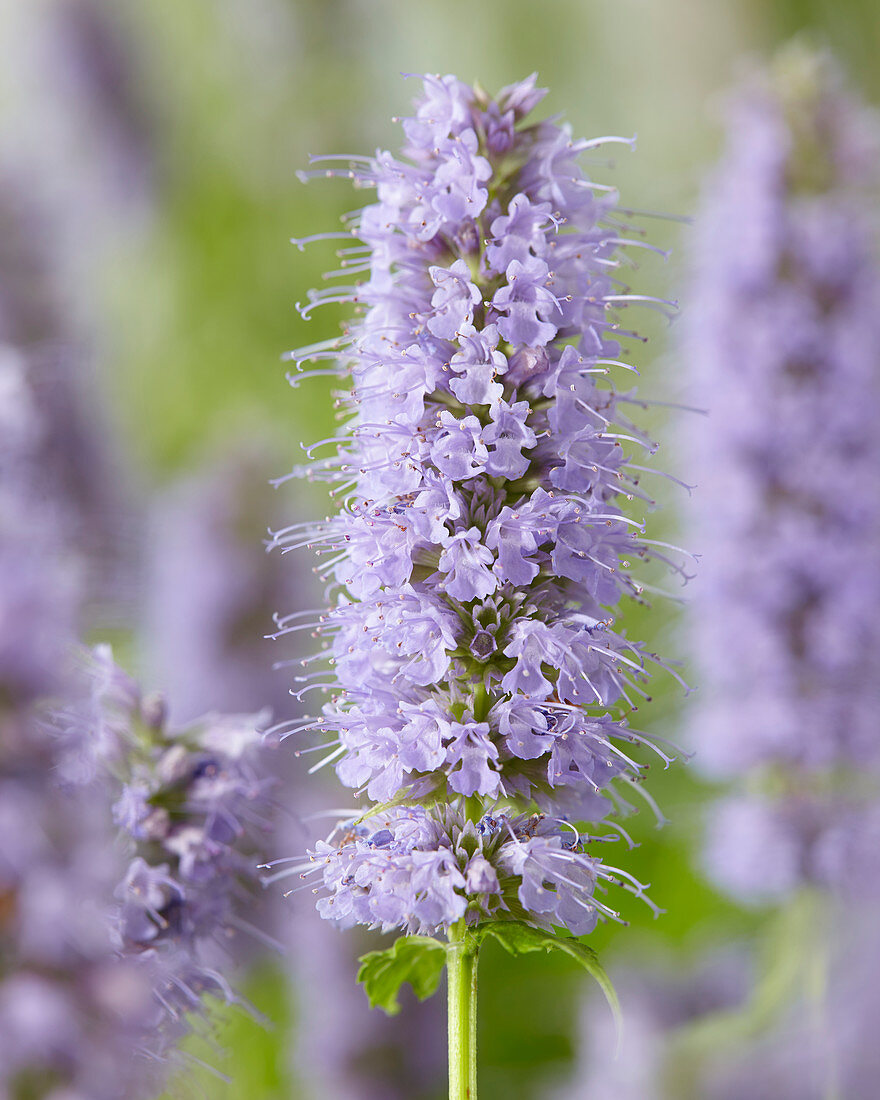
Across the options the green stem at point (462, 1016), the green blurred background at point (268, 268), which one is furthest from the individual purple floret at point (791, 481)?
the green stem at point (462, 1016)

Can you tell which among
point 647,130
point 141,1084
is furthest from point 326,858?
point 647,130

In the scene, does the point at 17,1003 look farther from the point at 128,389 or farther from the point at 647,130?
the point at 647,130

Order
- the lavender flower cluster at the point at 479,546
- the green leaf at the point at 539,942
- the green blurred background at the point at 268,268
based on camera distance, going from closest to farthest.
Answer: the green leaf at the point at 539,942
the lavender flower cluster at the point at 479,546
the green blurred background at the point at 268,268

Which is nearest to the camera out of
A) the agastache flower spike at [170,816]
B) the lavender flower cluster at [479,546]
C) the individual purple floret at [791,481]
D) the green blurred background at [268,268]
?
the lavender flower cluster at [479,546]

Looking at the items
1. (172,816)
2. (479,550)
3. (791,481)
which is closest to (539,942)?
(479,550)

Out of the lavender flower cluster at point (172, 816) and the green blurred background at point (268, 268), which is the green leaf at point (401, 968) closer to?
the lavender flower cluster at point (172, 816)

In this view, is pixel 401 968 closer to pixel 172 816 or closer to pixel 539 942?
pixel 539 942
